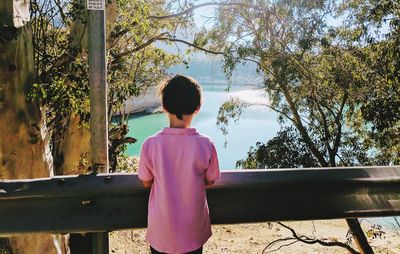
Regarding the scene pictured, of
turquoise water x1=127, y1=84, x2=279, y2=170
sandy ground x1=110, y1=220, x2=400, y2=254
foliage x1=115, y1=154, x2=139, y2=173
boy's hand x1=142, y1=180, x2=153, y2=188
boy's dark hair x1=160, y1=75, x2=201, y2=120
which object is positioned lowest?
sandy ground x1=110, y1=220, x2=400, y2=254

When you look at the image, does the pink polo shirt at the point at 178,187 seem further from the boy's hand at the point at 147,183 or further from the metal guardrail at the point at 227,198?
the metal guardrail at the point at 227,198

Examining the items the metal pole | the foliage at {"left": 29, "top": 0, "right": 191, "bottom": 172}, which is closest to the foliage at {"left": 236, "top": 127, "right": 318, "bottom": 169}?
the foliage at {"left": 29, "top": 0, "right": 191, "bottom": 172}

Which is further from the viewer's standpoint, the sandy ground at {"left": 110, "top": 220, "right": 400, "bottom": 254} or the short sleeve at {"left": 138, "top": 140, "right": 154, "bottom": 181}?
the sandy ground at {"left": 110, "top": 220, "right": 400, "bottom": 254}

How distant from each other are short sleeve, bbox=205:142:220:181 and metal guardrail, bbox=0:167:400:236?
20cm

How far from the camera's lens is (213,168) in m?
2.03

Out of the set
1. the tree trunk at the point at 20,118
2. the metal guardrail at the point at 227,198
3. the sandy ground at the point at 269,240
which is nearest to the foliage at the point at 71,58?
the tree trunk at the point at 20,118

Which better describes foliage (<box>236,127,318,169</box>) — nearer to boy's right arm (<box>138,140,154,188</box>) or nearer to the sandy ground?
the sandy ground

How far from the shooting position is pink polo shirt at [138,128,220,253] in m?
1.96

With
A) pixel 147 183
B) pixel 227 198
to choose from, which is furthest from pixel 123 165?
pixel 147 183

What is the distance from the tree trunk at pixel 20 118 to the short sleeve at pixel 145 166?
3.09m

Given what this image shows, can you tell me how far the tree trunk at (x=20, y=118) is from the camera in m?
4.73

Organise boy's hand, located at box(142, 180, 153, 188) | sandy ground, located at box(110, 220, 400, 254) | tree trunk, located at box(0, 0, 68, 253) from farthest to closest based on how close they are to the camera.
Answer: sandy ground, located at box(110, 220, 400, 254) < tree trunk, located at box(0, 0, 68, 253) < boy's hand, located at box(142, 180, 153, 188)

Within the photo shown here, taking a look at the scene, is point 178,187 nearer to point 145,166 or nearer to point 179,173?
point 179,173

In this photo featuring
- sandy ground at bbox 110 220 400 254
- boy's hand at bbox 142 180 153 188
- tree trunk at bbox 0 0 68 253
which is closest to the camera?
boy's hand at bbox 142 180 153 188
